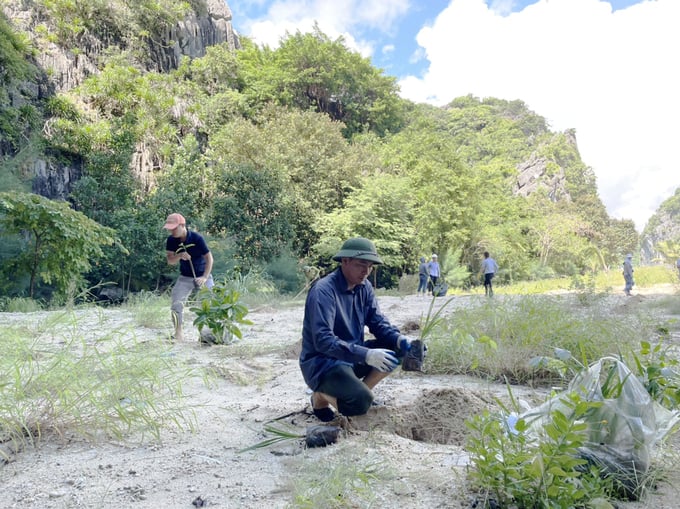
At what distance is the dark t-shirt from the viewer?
5578 mm

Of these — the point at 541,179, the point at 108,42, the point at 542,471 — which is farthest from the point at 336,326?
the point at 541,179

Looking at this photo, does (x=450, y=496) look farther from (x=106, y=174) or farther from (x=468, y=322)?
(x=106, y=174)

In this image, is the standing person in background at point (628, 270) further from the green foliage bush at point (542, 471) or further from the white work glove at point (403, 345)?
the green foliage bush at point (542, 471)

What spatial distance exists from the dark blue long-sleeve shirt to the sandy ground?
0.41 meters

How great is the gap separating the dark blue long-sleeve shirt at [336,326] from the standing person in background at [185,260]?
9.61ft

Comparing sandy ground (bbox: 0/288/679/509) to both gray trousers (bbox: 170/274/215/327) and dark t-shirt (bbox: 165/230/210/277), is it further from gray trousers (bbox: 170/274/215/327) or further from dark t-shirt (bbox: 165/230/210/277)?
dark t-shirt (bbox: 165/230/210/277)

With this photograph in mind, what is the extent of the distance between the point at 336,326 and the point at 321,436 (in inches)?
25.3

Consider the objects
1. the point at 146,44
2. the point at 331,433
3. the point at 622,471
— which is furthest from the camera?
the point at 146,44

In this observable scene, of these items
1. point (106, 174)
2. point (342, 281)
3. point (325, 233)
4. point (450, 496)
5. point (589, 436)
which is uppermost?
point (106, 174)

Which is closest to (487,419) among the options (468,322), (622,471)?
(622,471)

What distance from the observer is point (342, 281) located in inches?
120

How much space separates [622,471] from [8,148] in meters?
18.6

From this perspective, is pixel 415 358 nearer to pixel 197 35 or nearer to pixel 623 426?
pixel 623 426

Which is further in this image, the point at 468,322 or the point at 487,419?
the point at 468,322
